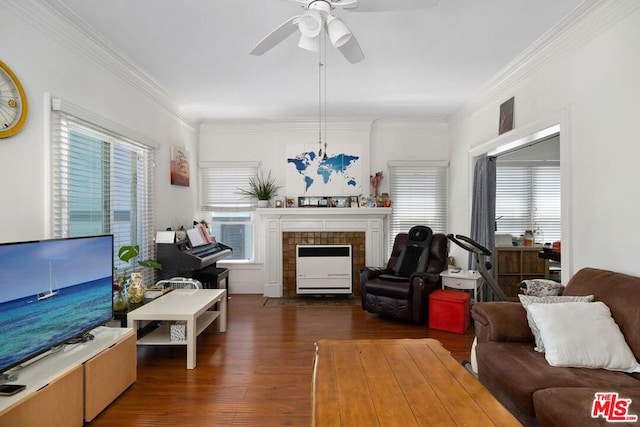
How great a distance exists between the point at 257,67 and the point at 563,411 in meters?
3.63

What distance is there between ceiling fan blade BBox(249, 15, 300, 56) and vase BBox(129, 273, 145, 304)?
234 cm

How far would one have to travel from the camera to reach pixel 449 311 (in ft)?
12.7

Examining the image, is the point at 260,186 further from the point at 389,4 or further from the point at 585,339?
the point at 585,339

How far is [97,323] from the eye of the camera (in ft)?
8.10

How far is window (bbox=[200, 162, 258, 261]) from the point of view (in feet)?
18.8

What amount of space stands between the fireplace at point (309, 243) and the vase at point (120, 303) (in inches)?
104

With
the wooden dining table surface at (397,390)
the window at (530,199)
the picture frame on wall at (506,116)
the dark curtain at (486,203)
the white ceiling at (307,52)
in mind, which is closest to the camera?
the wooden dining table surface at (397,390)

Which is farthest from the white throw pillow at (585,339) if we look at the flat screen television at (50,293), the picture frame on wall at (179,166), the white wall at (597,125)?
the picture frame on wall at (179,166)

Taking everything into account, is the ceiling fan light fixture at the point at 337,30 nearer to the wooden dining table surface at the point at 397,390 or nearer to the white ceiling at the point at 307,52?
the white ceiling at the point at 307,52

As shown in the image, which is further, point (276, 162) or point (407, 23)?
point (276, 162)

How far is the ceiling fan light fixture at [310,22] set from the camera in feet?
6.54

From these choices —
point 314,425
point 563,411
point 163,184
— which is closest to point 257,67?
point 163,184

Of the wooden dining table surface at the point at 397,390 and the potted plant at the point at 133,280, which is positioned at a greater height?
the potted plant at the point at 133,280

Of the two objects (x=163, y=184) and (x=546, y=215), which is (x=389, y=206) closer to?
(x=546, y=215)
